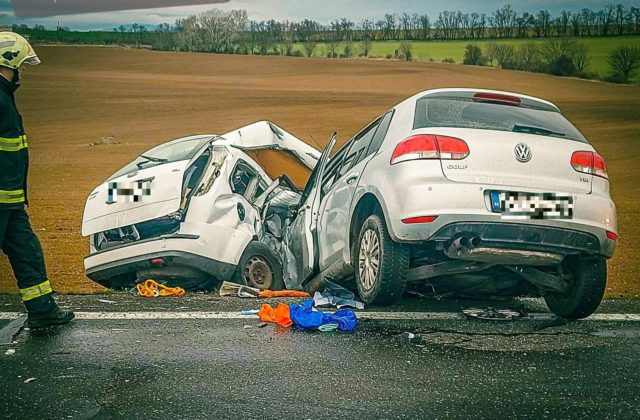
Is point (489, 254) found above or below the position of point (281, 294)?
above

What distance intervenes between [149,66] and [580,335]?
683cm

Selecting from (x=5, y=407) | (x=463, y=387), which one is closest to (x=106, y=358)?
(x=5, y=407)

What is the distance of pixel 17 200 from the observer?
15.3 ft

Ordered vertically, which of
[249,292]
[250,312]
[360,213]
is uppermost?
[360,213]

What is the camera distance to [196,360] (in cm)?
407

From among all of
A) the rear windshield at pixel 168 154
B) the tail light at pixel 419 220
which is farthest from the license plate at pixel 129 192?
the tail light at pixel 419 220

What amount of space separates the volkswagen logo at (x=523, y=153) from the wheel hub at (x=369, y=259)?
102cm

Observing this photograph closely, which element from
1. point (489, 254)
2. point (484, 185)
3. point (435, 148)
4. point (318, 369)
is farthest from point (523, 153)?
point (318, 369)

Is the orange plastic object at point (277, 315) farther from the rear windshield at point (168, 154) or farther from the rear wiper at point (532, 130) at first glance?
the rear windshield at point (168, 154)

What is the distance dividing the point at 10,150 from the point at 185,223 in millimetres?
2214

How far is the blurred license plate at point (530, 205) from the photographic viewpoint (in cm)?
475

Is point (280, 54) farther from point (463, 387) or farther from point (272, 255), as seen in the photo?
point (463, 387)

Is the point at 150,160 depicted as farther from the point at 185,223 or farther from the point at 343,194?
the point at 343,194

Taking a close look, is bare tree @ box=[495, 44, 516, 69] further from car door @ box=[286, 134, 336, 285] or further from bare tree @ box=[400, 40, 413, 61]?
car door @ box=[286, 134, 336, 285]
